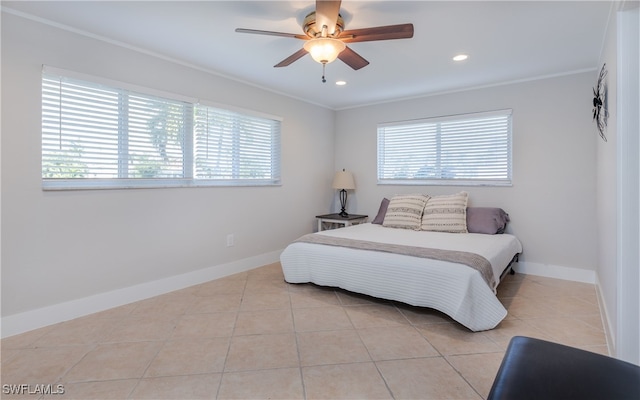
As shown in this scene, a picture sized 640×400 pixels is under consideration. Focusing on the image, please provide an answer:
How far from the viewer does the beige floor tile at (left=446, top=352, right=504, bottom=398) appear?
5.77 feet

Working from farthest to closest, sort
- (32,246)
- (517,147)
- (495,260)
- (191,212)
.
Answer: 1. (517,147)
2. (191,212)
3. (495,260)
4. (32,246)

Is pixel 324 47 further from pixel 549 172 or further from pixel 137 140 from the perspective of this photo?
pixel 549 172

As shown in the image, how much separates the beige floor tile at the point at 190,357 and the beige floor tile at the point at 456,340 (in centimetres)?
141

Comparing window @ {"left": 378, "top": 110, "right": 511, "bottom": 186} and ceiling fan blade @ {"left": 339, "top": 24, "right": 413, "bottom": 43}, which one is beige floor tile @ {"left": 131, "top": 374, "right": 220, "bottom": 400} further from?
window @ {"left": 378, "top": 110, "right": 511, "bottom": 186}

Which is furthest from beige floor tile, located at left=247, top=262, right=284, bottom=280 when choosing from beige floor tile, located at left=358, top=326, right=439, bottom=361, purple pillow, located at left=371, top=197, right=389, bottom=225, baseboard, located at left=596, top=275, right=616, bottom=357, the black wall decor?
the black wall decor

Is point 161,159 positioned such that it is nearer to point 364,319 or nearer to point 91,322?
point 91,322

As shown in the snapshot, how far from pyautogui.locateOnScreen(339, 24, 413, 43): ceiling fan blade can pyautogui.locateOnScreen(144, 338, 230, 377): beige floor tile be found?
2.22m

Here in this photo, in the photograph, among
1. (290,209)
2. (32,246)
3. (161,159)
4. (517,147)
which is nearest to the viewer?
(32,246)

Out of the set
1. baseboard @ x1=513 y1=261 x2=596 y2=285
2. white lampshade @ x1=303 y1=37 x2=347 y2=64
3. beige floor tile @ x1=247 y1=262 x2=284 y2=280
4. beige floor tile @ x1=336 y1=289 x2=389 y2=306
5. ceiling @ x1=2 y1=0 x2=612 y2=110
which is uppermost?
ceiling @ x1=2 y1=0 x2=612 y2=110

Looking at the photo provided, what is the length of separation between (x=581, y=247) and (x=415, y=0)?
319 centimetres

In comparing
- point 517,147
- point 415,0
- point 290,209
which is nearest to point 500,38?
point 415,0

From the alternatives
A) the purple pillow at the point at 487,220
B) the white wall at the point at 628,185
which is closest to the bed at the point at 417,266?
the purple pillow at the point at 487,220

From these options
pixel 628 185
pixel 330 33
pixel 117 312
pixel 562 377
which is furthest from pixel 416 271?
pixel 117 312

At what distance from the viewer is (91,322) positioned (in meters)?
2.54
